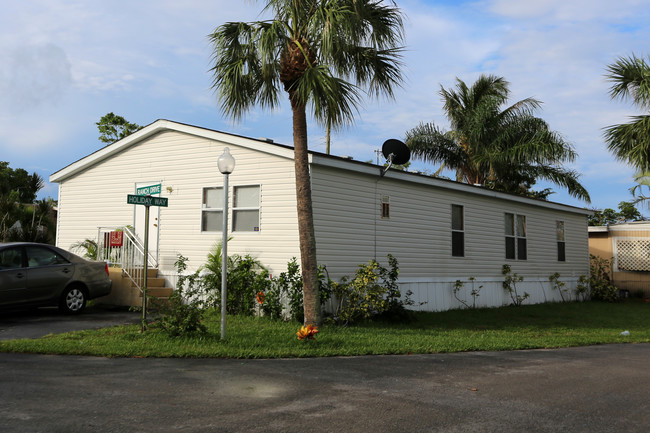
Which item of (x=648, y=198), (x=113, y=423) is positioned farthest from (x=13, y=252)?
(x=648, y=198)

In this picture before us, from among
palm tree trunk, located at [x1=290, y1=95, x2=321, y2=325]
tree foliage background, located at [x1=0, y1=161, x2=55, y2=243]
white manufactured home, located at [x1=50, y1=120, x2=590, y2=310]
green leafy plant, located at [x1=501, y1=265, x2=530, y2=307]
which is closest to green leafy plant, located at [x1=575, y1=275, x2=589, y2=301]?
white manufactured home, located at [x1=50, y1=120, x2=590, y2=310]

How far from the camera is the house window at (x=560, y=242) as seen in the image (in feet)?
66.7

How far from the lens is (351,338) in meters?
9.59

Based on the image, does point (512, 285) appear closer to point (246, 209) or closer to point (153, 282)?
point (246, 209)

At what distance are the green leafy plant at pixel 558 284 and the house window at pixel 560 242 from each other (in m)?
0.80

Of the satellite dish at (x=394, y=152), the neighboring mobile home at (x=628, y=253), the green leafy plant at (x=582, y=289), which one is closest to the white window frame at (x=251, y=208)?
the satellite dish at (x=394, y=152)

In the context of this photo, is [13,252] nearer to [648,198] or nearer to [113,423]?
[113,423]

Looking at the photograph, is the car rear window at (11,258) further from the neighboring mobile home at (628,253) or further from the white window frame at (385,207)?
the neighboring mobile home at (628,253)

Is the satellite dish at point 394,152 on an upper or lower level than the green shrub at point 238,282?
upper

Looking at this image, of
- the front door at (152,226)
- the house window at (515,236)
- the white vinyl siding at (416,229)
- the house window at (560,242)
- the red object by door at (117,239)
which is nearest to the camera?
the white vinyl siding at (416,229)

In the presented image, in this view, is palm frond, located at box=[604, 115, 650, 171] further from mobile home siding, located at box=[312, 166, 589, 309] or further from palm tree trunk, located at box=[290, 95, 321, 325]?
palm tree trunk, located at box=[290, 95, 321, 325]

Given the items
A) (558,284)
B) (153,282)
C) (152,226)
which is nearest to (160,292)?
(153,282)

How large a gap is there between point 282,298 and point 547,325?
21.4 ft

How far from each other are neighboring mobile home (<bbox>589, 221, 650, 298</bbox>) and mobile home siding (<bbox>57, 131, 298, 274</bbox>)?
1681 cm
